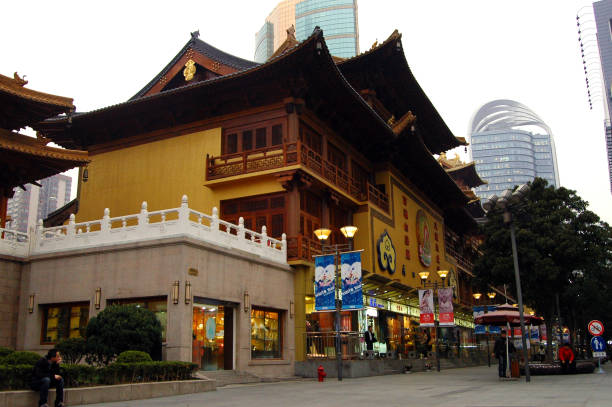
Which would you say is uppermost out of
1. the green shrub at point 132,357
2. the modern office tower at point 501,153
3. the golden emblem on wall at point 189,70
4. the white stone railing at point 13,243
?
the modern office tower at point 501,153

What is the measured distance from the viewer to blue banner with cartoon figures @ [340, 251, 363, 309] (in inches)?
826

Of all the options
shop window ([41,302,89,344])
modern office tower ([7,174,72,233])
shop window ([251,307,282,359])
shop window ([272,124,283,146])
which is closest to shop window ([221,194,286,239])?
shop window ([272,124,283,146])

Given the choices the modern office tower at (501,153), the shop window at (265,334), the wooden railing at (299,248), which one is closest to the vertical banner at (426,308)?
the wooden railing at (299,248)

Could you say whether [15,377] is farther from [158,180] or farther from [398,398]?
[158,180]

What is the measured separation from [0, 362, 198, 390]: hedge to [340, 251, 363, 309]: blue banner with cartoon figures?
6287mm

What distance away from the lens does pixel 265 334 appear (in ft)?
76.3

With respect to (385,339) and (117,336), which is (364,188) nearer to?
(385,339)

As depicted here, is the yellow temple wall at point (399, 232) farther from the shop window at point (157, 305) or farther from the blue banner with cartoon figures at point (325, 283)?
the shop window at point (157, 305)

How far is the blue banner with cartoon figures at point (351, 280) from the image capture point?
68.8ft

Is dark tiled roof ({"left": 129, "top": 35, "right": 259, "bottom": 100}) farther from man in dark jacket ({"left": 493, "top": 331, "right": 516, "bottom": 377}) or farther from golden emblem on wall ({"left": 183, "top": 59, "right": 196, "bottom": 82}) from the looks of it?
man in dark jacket ({"left": 493, "top": 331, "right": 516, "bottom": 377})

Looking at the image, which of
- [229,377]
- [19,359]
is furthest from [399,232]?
[19,359]

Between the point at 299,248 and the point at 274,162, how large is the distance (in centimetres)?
380

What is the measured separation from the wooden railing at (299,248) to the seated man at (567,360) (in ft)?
34.1

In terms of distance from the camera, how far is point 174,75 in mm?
30422
